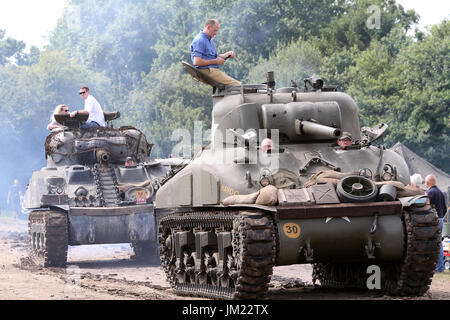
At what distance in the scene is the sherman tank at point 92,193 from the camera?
21109 millimetres

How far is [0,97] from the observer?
6481cm

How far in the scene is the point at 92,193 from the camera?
21.8 metres

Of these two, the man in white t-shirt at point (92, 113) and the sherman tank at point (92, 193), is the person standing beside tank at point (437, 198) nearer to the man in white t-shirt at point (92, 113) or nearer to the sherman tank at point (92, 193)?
the sherman tank at point (92, 193)

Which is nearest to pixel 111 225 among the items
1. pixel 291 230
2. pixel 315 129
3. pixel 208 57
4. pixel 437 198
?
pixel 208 57

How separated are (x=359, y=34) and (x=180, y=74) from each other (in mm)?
10467

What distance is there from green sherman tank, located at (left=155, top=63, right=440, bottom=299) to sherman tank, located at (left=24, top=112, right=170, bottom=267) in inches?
214

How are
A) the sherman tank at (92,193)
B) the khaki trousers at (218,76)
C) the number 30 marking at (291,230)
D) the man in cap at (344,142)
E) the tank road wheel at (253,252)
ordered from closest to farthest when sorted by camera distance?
1. the tank road wheel at (253,252)
2. the number 30 marking at (291,230)
3. the man in cap at (344,142)
4. the khaki trousers at (218,76)
5. the sherman tank at (92,193)

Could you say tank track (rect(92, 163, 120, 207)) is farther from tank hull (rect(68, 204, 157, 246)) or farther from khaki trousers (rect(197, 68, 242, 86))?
khaki trousers (rect(197, 68, 242, 86))

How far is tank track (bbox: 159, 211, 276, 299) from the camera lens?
12023mm

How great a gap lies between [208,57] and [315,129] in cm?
281

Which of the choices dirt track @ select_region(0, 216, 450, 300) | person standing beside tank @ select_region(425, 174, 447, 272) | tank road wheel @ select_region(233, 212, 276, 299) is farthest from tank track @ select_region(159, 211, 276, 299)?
person standing beside tank @ select_region(425, 174, 447, 272)

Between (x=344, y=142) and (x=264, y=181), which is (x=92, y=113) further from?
(x=264, y=181)

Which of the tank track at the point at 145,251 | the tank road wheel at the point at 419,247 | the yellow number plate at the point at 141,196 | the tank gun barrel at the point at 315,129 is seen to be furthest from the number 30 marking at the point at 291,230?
the tank track at the point at 145,251

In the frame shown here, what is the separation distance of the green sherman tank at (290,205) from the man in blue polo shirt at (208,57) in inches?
7.8
